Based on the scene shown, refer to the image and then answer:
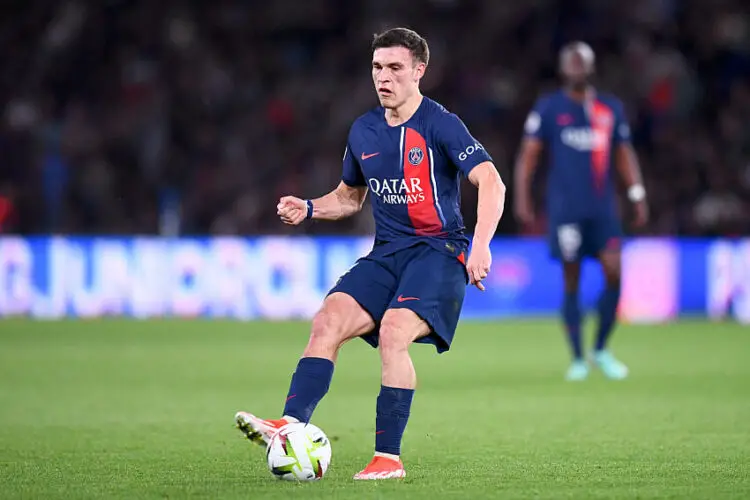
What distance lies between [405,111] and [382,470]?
1.54 metres

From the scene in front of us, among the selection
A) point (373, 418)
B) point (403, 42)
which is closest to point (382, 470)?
point (403, 42)

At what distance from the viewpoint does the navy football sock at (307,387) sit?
5379mm

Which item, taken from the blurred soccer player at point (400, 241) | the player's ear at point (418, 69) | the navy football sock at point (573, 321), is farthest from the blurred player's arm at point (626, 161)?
the player's ear at point (418, 69)

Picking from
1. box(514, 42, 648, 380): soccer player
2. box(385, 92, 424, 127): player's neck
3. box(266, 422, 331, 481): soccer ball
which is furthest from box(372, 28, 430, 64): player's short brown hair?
box(514, 42, 648, 380): soccer player

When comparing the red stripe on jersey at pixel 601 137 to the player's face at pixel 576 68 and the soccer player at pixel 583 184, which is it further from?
the player's face at pixel 576 68

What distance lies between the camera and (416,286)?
5.45 meters

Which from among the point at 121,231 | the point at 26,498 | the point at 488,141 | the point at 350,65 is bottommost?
the point at 26,498

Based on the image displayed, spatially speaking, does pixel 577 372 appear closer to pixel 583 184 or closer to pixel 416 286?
pixel 583 184

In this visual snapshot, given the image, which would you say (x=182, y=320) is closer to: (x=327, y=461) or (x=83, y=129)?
(x=83, y=129)

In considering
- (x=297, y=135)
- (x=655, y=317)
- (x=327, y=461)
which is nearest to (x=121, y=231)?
(x=297, y=135)

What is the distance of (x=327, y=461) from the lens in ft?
17.1

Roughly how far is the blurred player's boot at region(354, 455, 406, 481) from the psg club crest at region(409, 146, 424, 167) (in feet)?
4.11

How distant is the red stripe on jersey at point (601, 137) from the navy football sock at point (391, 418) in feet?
16.8

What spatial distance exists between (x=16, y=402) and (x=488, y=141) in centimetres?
1027
